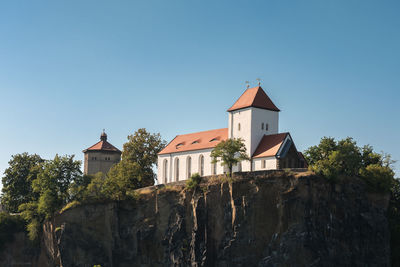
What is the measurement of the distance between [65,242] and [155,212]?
1235 centimetres

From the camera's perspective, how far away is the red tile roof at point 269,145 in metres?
65.6

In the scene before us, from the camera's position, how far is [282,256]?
56.2 m

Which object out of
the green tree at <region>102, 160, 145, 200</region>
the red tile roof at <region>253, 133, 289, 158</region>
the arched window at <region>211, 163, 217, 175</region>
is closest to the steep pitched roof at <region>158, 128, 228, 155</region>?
the arched window at <region>211, 163, 217, 175</region>

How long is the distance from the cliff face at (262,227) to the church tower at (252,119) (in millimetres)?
8466

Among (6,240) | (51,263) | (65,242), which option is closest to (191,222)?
(65,242)

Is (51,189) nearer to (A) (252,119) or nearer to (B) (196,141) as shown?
(B) (196,141)

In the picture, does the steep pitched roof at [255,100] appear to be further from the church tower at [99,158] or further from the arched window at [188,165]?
the church tower at [99,158]

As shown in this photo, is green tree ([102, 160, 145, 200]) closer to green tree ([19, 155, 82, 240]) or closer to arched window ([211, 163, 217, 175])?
green tree ([19, 155, 82, 240])

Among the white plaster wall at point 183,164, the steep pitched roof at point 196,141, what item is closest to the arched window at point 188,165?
the white plaster wall at point 183,164

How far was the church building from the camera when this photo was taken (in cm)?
6606

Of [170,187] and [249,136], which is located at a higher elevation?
[249,136]

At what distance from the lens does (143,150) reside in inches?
3418

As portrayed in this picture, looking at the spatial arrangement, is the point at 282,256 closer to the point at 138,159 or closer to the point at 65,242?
the point at 65,242

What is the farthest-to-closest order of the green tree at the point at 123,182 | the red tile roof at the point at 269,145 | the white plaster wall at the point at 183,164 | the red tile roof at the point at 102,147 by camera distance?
1. the red tile roof at the point at 102,147
2. the white plaster wall at the point at 183,164
3. the green tree at the point at 123,182
4. the red tile roof at the point at 269,145
